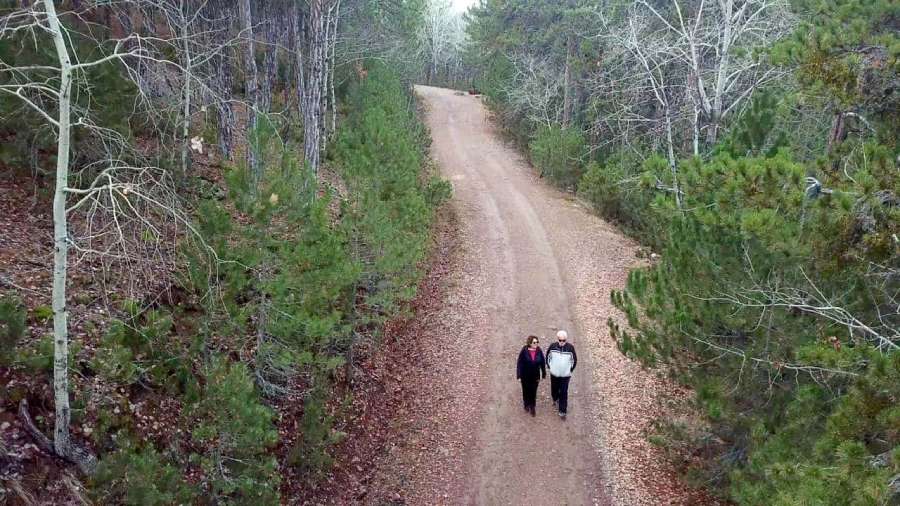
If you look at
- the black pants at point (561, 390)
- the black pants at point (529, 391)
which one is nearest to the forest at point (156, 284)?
the black pants at point (529, 391)

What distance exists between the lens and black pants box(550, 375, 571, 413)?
9828mm

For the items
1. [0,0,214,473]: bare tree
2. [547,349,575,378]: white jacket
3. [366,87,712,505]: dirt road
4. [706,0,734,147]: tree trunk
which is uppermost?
[706,0,734,147]: tree trunk

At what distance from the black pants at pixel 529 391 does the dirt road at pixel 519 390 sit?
25cm

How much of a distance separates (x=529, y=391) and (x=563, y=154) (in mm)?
14745

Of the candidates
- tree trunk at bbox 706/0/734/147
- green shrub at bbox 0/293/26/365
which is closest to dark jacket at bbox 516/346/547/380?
tree trunk at bbox 706/0/734/147

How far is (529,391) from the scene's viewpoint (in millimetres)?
9977

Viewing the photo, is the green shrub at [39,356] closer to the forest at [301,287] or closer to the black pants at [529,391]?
the forest at [301,287]

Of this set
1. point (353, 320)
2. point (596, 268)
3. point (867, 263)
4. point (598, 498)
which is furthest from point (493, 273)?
point (867, 263)

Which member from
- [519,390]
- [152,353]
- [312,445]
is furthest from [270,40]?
[312,445]

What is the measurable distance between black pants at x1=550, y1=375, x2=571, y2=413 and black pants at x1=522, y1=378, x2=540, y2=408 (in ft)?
1.10

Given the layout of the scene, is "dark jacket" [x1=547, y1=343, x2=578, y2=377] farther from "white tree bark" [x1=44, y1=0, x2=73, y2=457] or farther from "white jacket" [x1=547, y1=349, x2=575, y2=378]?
"white tree bark" [x1=44, y1=0, x2=73, y2=457]

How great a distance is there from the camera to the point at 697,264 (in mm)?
7457

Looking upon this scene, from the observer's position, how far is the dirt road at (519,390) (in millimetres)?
8820

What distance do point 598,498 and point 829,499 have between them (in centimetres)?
461
